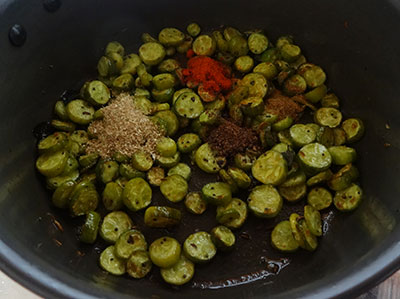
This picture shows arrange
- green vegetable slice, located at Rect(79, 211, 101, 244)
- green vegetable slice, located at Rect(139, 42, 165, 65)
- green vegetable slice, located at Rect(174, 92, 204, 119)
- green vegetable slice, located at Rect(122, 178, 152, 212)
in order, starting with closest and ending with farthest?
green vegetable slice, located at Rect(79, 211, 101, 244) < green vegetable slice, located at Rect(122, 178, 152, 212) < green vegetable slice, located at Rect(174, 92, 204, 119) < green vegetable slice, located at Rect(139, 42, 165, 65)

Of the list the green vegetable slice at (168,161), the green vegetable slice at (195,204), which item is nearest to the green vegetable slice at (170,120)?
the green vegetable slice at (168,161)

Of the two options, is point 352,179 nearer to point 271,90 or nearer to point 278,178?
point 278,178

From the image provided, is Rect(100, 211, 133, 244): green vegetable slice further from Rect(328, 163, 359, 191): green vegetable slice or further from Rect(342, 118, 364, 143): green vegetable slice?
Rect(342, 118, 364, 143): green vegetable slice

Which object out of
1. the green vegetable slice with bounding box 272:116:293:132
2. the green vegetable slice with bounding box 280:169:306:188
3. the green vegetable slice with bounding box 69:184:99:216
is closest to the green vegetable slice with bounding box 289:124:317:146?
the green vegetable slice with bounding box 272:116:293:132

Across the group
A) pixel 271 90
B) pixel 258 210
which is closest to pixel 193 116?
pixel 271 90

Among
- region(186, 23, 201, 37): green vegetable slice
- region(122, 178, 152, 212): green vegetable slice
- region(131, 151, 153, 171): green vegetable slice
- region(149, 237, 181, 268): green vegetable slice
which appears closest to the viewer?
region(149, 237, 181, 268): green vegetable slice

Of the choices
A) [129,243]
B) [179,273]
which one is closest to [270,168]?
[179,273]

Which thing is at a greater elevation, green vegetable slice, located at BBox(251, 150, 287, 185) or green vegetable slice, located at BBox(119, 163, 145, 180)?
green vegetable slice, located at BBox(251, 150, 287, 185)

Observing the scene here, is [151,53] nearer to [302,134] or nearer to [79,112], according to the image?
[79,112]
